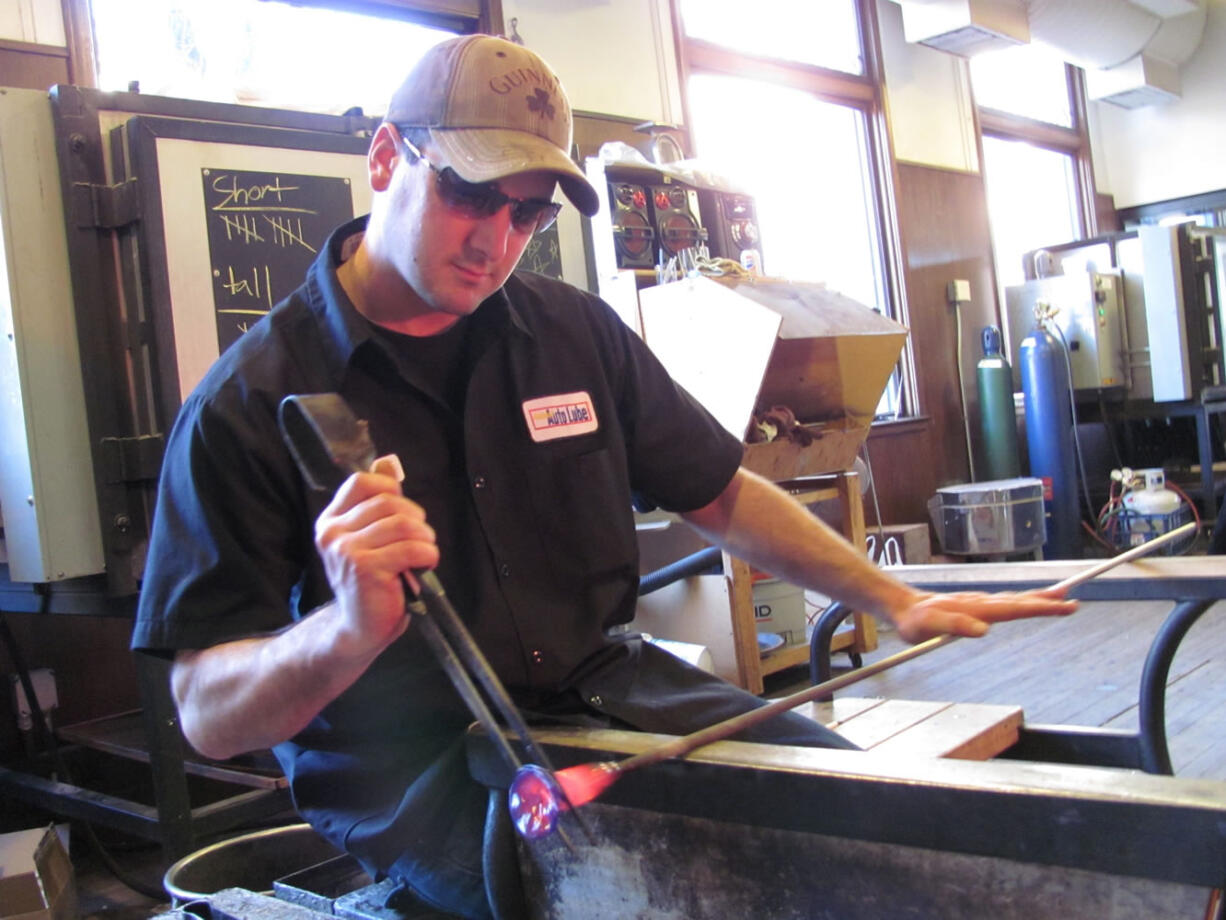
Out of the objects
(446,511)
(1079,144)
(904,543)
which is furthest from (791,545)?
(1079,144)

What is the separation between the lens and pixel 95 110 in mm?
2439

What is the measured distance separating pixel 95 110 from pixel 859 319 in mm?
2532

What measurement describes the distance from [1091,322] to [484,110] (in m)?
6.14

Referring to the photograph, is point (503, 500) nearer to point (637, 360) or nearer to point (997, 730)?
point (637, 360)

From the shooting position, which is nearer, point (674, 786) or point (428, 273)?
point (674, 786)

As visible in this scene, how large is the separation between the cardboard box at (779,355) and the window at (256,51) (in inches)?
47.9

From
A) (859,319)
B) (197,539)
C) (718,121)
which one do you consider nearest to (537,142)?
(197,539)

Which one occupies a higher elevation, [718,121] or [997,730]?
[718,121]

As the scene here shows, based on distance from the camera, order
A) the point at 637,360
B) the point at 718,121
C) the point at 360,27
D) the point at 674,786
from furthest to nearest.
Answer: the point at 718,121 < the point at 360,27 < the point at 637,360 < the point at 674,786

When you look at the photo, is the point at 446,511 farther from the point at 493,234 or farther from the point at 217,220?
the point at 217,220

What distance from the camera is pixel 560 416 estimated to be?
1396 millimetres

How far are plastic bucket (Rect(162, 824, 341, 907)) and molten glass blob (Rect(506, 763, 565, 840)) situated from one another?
2.75 ft

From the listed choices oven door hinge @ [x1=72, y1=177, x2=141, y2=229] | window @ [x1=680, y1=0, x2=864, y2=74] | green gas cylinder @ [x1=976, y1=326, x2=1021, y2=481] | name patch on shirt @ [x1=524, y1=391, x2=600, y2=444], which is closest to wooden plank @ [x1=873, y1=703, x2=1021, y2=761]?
name patch on shirt @ [x1=524, y1=391, x2=600, y2=444]

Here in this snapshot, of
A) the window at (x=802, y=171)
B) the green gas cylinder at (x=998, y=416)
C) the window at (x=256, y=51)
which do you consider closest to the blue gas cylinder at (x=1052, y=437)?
the green gas cylinder at (x=998, y=416)
